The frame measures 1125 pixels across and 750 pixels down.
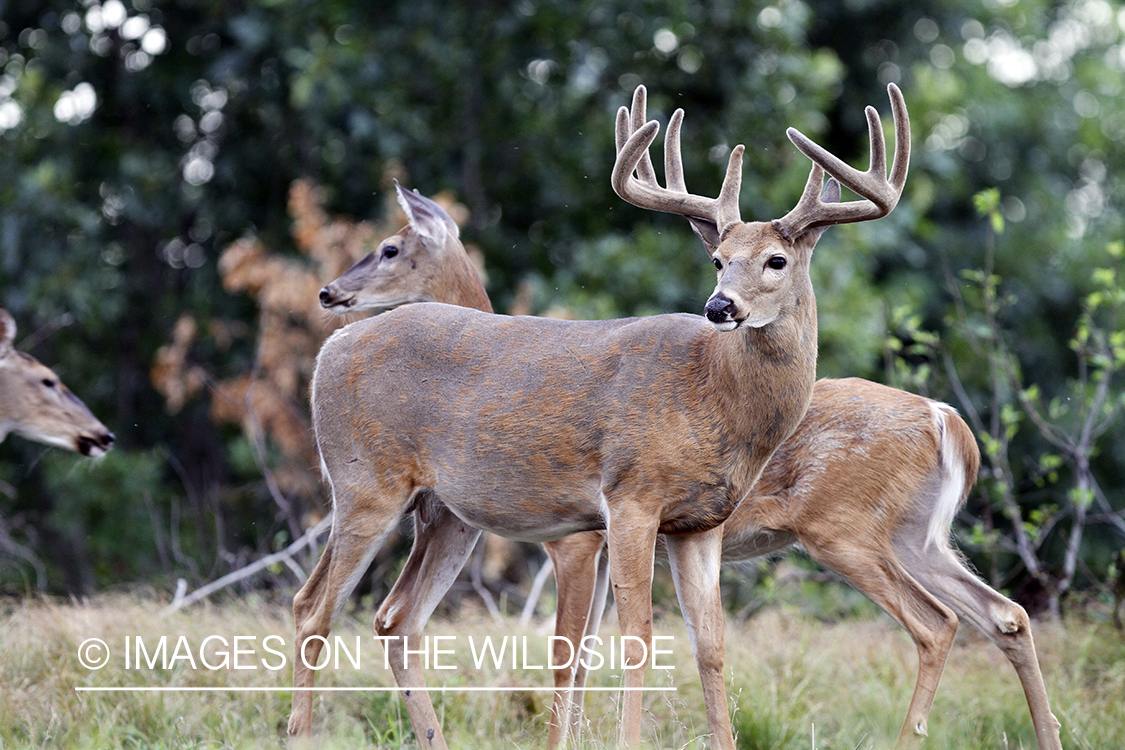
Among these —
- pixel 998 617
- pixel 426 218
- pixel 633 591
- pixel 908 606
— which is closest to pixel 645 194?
pixel 633 591

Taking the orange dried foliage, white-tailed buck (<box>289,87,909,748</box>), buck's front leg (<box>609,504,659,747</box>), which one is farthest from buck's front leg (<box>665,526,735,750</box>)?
the orange dried foliage

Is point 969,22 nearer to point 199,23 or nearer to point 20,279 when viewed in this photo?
point 199,23

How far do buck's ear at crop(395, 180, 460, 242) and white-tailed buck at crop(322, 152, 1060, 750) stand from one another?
181 centimetres

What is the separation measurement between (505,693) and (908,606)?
184 centimetres

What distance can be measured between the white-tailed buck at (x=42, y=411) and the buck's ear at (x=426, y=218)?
2010 millimetres

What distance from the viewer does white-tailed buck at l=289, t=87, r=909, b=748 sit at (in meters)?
4.48

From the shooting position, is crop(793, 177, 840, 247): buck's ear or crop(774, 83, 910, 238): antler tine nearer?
crop(774, 83, 910, 238): antler tine

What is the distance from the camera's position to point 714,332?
469cm

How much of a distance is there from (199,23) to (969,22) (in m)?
8.52

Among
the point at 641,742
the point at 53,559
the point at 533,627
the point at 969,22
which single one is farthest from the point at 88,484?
the point at 969,22

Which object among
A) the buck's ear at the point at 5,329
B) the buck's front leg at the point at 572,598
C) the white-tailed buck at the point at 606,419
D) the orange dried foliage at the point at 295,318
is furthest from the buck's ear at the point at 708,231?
the orange dried foliage at the point at 295,318

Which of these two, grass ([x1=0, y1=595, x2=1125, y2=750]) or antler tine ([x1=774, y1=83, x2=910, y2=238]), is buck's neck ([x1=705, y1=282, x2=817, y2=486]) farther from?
grass ([x1=0, y1=595, x2=1125, y2=750])

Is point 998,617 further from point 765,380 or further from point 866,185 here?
point 866,185

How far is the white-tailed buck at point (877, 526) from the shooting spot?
18.0 ft
